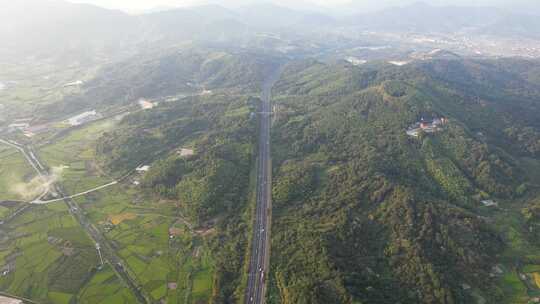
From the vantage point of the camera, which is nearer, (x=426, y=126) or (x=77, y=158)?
(x=426, y=126)

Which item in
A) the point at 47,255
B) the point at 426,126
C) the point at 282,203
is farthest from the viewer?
the point at 426,126

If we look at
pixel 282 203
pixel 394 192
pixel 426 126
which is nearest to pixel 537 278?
pixel 394 192

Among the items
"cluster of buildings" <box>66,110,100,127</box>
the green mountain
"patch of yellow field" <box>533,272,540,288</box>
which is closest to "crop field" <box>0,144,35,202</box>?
the green mountain

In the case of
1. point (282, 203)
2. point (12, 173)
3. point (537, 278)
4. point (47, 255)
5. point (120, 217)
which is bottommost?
point (47, 255)

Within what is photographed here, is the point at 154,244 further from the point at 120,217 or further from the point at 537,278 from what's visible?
the point at 537,278

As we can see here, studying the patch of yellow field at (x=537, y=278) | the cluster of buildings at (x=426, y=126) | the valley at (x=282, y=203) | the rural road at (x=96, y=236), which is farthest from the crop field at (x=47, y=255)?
the cluster of buildings at (x=426, y=126)

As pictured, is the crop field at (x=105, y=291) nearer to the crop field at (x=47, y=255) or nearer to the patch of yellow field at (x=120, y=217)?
the crop field at (x=47, y=255)

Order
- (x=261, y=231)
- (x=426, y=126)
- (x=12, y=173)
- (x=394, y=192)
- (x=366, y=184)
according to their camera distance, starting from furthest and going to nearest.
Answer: (x=426, y=126), (x=12, y=173), (x=366, y=184), (x=394, y=192), (x=261, y=231)
